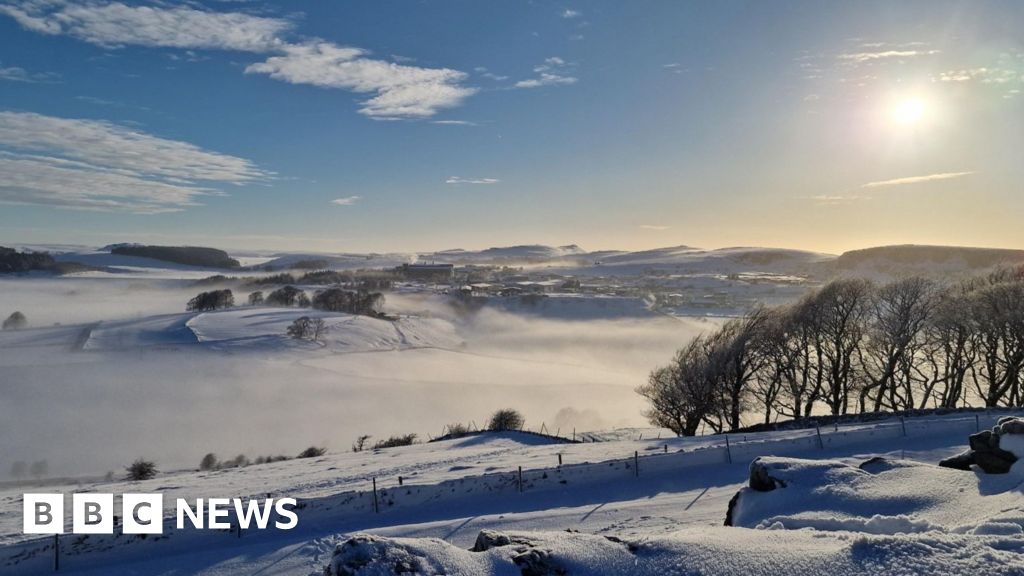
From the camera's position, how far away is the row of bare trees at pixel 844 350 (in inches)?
1195

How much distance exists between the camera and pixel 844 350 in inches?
1259

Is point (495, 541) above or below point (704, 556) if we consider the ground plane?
below

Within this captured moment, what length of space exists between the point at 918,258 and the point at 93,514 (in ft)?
643

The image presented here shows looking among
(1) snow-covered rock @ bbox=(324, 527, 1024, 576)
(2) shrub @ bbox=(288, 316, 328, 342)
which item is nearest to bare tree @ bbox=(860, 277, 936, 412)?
(1) snow-covered rock @ bbox=(324, 527, 1024, 576)

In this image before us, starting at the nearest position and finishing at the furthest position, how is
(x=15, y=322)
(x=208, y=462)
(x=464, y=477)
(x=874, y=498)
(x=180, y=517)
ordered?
(x=874, y=498) → (x=180, y=517) → (x=464, y=477) → (x=208, y=462) → (x=15, y=322)

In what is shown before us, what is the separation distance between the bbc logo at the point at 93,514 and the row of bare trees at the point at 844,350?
24858 millimetres

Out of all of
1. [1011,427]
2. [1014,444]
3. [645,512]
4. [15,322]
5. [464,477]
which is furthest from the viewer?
[15,322]

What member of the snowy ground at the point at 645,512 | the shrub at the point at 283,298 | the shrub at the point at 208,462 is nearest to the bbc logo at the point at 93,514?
the snowy ground at the point at 645,512

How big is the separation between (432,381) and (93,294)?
375 ft

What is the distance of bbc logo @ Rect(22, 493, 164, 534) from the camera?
1223cm

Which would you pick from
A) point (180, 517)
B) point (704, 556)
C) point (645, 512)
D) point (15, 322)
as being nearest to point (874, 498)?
point (704, 556)

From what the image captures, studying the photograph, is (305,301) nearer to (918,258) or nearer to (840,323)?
(840,323)

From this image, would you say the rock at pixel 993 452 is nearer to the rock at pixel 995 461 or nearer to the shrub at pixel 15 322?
the rock at pixel 995 461

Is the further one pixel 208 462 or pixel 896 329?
pixel 208 462
